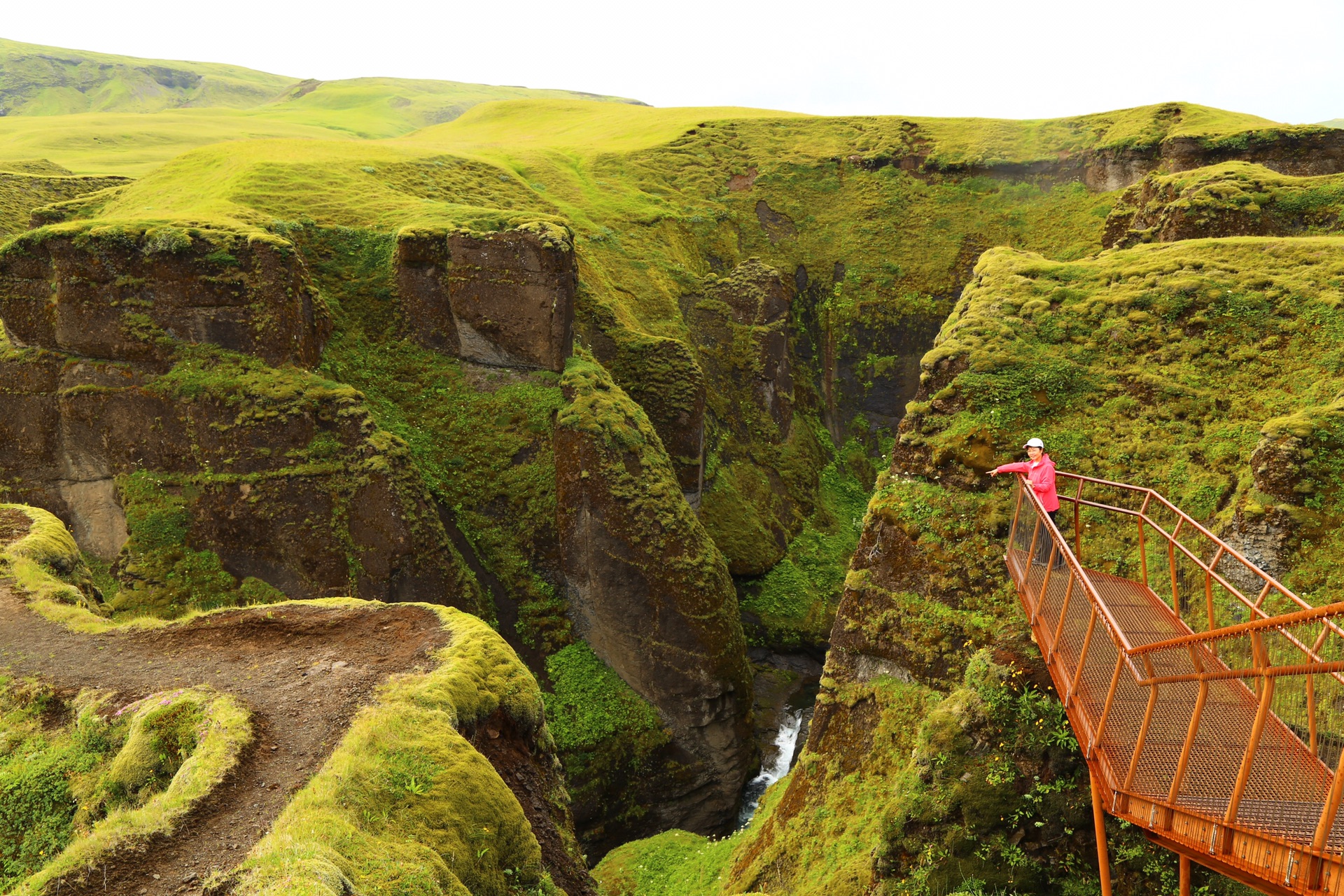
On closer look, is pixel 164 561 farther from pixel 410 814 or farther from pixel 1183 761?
pixel 1183 761

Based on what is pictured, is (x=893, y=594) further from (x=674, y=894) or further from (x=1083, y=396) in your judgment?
(x=674, y=894)

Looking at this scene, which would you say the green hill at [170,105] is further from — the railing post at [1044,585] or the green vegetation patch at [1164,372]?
the railing post at [1044,585]

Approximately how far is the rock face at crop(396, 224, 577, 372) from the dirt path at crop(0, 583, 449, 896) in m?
13.2

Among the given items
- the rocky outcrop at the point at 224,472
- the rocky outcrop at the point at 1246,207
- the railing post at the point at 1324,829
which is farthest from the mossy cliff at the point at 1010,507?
the rocky outcrop at the point at 224,472

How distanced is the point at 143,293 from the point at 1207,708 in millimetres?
23642

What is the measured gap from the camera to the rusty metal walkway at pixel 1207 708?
205 inches

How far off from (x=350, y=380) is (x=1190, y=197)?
23382 millimetres

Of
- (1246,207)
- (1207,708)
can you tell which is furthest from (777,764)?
(1246,207)

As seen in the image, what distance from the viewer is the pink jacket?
10555 mm

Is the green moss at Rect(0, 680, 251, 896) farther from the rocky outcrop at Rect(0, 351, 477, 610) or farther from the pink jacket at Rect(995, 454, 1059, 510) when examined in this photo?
the rocky outcrop at Rect(0, 351, 477, 610)

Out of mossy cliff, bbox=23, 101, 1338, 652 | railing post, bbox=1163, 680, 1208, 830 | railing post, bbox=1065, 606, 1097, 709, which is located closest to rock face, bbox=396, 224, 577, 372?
mossy cliff, bbox=23, 101, 1338, 652

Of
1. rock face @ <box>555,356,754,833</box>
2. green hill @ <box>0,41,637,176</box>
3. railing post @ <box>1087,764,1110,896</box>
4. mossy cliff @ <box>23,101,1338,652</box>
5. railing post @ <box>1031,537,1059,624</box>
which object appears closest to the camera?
railing post @ <box>1087,764,1110,896</box>

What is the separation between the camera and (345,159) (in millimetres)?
30906

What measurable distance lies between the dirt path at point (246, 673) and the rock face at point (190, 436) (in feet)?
27.2
